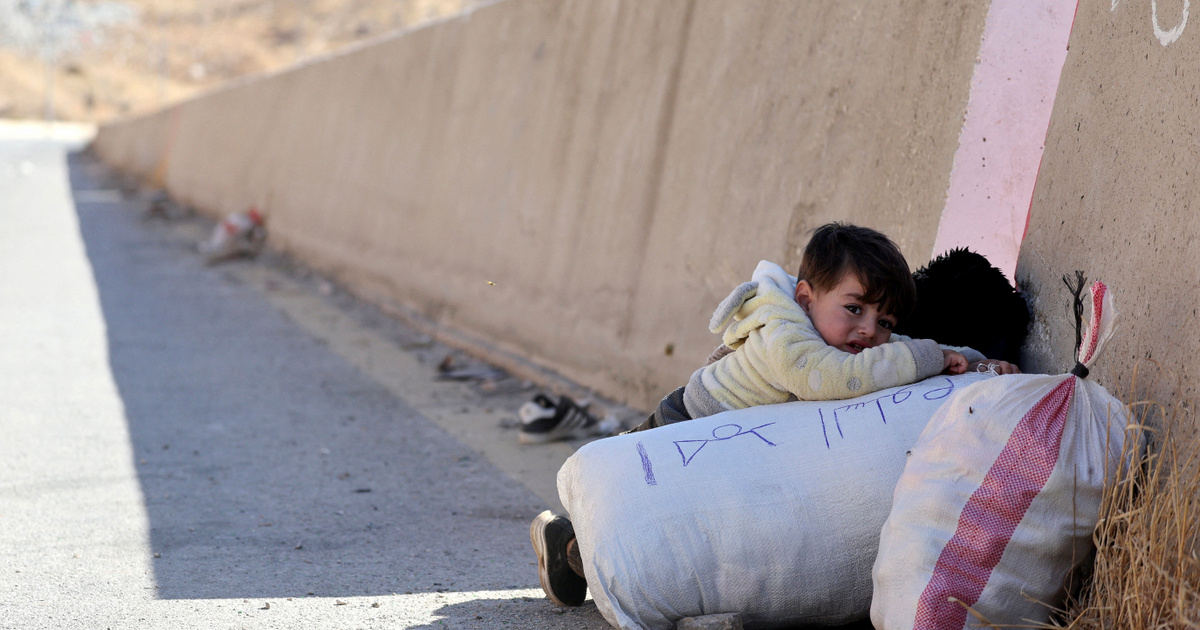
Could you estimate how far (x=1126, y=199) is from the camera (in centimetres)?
252

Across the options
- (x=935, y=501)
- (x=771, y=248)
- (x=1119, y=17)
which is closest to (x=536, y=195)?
(x=771, y=248)

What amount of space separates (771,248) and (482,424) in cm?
164

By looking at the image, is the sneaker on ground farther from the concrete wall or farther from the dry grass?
the dry grass

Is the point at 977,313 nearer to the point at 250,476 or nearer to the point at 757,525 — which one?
the point at 757,525

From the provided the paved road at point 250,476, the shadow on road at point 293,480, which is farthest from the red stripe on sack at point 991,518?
the shadow on road at point 293,480

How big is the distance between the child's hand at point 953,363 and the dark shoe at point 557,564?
38.0 inches

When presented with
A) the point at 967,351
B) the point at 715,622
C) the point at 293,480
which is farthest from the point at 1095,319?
the point at 293,480

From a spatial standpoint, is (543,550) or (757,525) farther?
(543,550)

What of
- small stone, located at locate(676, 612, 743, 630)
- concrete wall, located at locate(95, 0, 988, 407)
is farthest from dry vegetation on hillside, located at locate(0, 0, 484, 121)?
small stone, located at locate(676, 612, 743, 630)

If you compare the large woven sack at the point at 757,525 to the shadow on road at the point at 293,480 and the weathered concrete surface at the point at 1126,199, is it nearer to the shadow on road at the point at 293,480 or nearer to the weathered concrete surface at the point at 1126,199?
the weathered concrete surface at the point at 1126,199

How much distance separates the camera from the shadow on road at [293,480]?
3258 millimetres

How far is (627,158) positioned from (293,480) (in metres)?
2.35

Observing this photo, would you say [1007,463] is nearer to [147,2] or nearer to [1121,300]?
[1121,300]

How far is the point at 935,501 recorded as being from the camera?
2.20 metres
